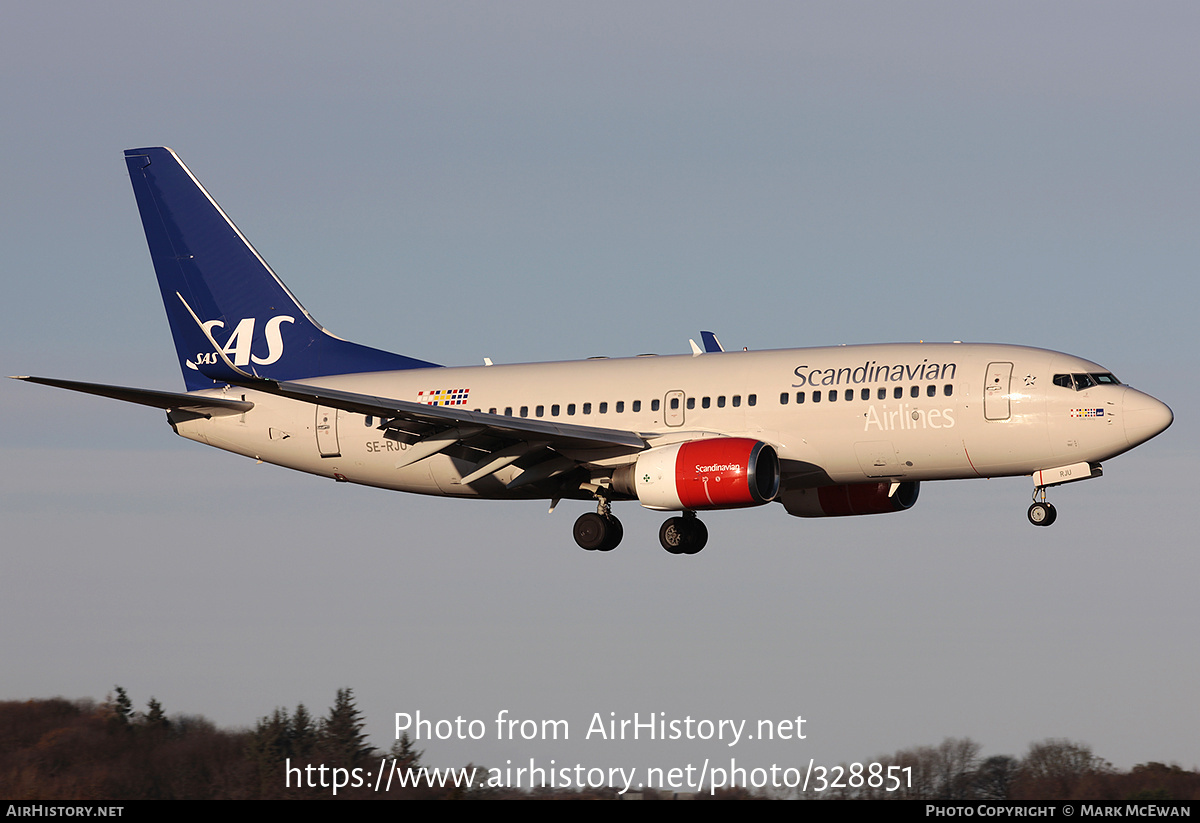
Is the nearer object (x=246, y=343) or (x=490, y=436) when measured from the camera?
(x=490, y=436)

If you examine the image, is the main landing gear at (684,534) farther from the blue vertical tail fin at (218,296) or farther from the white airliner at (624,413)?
the blue vertical tail fin at (218,296)

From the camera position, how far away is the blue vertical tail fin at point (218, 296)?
59000 mm

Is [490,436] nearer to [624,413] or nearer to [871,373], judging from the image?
[624,413]

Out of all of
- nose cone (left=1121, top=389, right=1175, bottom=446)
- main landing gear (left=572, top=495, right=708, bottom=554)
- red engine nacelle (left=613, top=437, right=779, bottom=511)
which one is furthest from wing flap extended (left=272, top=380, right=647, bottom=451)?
nose cone (left=1121, top=389, right=1175, bottom=446)

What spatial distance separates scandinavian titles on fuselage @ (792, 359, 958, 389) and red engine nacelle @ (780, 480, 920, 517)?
458 centimetres

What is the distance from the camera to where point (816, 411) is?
49.1 m

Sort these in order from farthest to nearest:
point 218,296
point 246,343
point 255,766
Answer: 1. point 218,296
2. point 246,343
3. point 255,766

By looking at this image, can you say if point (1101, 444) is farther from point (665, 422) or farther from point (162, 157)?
point (162, 157)

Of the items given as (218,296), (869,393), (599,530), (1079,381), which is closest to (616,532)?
(599,530)

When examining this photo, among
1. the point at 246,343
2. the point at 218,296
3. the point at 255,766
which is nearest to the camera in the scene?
the point at 255,766

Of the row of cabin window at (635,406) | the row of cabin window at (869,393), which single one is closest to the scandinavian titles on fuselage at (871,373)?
the row of cabin window at (869,393)

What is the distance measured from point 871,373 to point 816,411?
187cm

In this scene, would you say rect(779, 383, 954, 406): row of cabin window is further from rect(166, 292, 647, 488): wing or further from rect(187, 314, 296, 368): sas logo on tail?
rect(187, 314, 296, 368): sas logo on tail

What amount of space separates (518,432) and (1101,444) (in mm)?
15949
